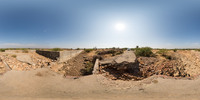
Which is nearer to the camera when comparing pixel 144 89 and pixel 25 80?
pixel 144 89

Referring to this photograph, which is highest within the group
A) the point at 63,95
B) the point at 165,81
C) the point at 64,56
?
the point at 64,56

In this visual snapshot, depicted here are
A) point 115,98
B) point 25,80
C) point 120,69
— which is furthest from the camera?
point 120,69

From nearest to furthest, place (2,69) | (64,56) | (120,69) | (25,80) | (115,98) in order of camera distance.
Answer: (115,98) < (25,80) < (2,69) < (120,69) < (64,56)

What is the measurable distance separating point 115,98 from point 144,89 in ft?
5.51

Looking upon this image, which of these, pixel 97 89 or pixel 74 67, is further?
pixel 74 67

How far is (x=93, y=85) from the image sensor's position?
4.62 meters

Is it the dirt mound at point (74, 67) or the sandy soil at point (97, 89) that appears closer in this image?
the sandy soil at point (97, 89)

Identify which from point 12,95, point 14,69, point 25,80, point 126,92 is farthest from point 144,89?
point 14,69

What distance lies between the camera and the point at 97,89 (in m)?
4.33

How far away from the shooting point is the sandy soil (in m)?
3.79

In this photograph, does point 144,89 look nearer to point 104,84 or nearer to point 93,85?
point 104,84

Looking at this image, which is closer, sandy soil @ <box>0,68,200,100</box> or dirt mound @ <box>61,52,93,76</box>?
sandy soil @ <box>0,68,200,100</box>

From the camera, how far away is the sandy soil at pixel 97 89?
12.4 feet

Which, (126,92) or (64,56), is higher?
(64,56)
